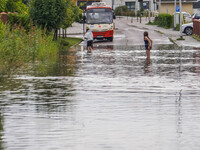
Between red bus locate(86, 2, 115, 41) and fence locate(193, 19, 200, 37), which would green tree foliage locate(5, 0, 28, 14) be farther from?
fence locate(193, 19, 200, 37)

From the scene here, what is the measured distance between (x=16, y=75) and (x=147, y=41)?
10.1 metres

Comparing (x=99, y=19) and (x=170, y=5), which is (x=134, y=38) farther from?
(x=170, y=5)

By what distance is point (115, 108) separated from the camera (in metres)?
11.9

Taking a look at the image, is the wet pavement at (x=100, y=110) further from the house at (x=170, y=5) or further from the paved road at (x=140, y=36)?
the house at (x=170, y=5)

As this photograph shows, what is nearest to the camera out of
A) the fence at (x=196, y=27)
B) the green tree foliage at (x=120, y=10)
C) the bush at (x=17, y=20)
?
the bush at (x=17, y=20)

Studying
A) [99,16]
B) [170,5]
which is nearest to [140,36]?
[99,16]

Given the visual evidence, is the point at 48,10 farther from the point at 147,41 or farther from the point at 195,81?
the point at 195,81

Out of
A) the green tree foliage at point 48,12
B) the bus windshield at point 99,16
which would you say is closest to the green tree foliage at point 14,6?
the bus windshield at point 99,16

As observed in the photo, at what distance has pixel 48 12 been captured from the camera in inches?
1521

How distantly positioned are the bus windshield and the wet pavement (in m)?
28.1

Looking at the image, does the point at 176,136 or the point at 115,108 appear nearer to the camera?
the point at 176,136

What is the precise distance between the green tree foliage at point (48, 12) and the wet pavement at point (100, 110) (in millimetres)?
18417

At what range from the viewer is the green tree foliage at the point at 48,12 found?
127 feet

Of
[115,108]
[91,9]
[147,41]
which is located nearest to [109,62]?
[147,41]
